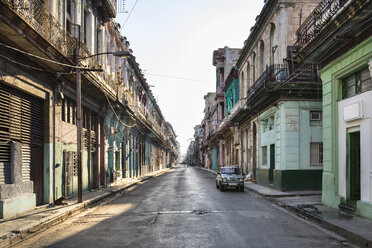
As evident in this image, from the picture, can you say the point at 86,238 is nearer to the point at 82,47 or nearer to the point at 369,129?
the point at 369,129

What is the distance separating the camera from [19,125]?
11.6m

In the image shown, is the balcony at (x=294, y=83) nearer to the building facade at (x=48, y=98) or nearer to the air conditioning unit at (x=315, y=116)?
the air conditioning unit at (x=315, y=116)

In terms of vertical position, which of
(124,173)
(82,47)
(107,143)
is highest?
(82,47)

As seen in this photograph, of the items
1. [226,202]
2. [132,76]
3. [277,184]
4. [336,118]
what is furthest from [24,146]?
[132,76]

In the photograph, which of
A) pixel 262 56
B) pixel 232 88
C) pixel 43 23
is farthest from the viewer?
pixel 232 88

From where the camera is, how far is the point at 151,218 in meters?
10.4

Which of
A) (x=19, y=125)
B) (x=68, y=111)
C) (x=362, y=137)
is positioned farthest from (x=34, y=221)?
(x=362, y=137)

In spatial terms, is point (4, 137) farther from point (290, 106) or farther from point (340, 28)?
point (290, 106)

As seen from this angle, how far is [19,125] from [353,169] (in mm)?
10865

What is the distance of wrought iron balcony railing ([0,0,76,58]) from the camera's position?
9.39 metres

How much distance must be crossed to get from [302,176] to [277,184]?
140cm

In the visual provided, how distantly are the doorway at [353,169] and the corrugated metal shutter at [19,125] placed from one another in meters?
10.5

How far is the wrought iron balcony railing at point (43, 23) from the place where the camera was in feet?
30.8

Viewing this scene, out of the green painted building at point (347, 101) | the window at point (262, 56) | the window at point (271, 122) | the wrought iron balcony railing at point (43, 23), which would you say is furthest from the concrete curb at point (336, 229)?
the window at point (262, 56)
